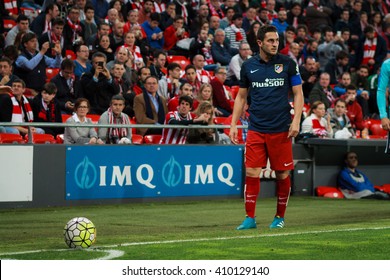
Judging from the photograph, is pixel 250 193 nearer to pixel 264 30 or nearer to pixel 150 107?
pixel 264 30

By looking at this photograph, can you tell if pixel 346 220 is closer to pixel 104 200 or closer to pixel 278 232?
pixel 278 232

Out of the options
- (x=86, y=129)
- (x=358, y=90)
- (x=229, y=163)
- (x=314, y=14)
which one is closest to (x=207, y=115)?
(x=229, y=163)

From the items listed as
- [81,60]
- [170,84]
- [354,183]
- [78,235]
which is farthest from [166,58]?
[78,235]

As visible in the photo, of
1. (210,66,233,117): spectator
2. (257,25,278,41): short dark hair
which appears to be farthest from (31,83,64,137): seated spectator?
(257,25,278,41): short dark hair

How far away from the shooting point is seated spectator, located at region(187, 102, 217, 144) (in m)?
16.5

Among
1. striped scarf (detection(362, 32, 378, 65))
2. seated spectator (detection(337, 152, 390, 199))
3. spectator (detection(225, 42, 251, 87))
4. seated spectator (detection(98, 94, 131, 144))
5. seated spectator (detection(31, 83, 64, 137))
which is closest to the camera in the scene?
seated spectator (detection(98, 94, 131, 144))

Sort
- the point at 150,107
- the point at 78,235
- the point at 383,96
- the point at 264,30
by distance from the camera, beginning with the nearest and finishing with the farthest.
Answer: the point at 78,235
the point at 264,30
the point at 383,96
the point at 150,107

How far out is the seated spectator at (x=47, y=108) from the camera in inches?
615

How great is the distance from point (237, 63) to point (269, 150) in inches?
407

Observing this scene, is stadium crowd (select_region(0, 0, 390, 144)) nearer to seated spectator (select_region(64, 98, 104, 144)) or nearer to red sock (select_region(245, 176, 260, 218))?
seated spectator (select_region(64, 98, 104, 144))

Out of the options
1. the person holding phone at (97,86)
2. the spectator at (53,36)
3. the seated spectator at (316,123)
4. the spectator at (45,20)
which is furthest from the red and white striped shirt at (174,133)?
the spectator at (45,20)

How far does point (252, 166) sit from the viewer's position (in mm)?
10828

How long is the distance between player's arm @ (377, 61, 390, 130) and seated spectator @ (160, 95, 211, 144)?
201 inches

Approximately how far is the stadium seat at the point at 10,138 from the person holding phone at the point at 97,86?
267 cm
